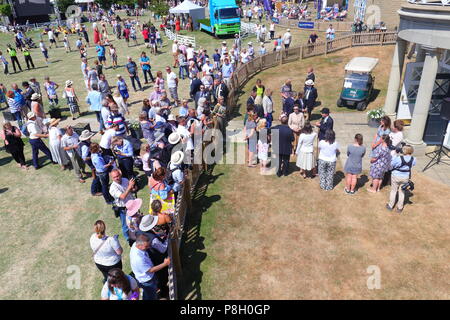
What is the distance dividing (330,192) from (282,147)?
1.93 m

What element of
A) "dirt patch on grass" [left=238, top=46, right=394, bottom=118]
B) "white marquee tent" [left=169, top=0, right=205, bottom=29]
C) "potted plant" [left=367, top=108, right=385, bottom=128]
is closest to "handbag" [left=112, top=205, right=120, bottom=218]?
"dirt patch on grass" [left=238, top=46, right=394, bottom=118]

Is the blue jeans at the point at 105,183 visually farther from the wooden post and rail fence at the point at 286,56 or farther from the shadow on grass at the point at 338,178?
the shadow on grass at the point at 338,178

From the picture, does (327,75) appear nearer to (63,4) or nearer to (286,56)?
(286,56)

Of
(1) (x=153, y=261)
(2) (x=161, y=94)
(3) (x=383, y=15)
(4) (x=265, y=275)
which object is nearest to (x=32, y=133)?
(2) (x=161, y=94)

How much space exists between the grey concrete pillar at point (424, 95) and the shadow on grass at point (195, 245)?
22.3 feet

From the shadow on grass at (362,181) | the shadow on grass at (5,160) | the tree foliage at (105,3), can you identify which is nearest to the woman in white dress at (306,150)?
the shadow on grass at (362,181)

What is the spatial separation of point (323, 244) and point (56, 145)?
906 centimetres

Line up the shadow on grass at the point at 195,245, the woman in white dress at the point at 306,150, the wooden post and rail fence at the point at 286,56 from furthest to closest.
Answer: the wooden post and rail fence at the point at 286,56
the woman in white dress at the point at 306,150
the shadow on grass at the point at 195,245

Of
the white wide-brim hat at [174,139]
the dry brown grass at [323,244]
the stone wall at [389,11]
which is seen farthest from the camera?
the stone wall at [389,11]

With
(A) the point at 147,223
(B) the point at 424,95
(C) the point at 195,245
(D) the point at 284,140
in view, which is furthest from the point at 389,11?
(A) the point at 147,223

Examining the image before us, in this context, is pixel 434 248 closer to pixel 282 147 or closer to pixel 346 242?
pixel 346 242

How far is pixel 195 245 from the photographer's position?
8102 millimetres

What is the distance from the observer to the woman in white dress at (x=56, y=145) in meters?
11.0

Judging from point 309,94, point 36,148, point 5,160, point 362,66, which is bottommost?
point 5,160
